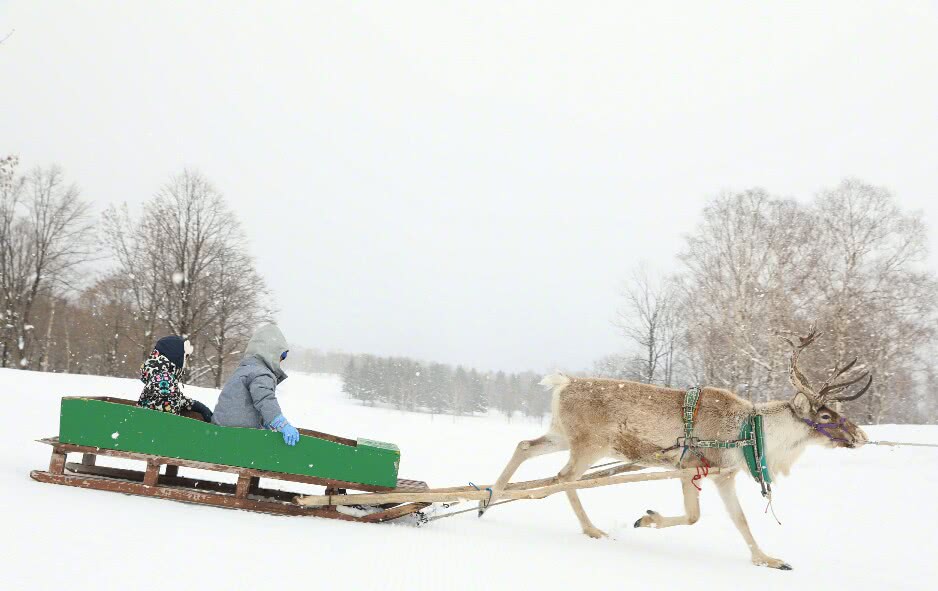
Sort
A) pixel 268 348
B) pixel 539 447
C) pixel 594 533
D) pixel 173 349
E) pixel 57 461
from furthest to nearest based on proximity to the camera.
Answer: pixel 539 447, pixel 594 533, pixel 173 349, pixel 268 348, pixel 57 461

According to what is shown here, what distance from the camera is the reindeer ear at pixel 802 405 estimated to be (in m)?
5.39

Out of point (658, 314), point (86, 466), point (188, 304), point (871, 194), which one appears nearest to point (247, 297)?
point (188, 304)

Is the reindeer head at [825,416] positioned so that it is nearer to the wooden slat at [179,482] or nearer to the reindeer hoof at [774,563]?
the reindeer hoof at [774,563]

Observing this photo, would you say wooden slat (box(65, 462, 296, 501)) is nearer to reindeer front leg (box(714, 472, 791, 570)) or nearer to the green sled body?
the green sled body

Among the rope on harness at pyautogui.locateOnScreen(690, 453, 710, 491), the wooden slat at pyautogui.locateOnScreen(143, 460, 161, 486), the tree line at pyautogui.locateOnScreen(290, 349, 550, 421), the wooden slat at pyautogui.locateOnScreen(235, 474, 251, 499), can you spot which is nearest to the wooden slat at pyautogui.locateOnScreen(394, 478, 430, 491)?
the wooden slat at pyautogui.locateOnScreen(235, 474, 251, 499)

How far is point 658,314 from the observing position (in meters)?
28.7

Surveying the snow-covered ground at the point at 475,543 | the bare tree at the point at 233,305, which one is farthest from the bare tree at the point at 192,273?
the snow-covered ground at the point at 475,543

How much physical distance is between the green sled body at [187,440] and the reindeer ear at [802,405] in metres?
4.52

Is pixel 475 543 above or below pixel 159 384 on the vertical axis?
below

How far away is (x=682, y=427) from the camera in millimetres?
5453

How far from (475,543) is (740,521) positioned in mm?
2670

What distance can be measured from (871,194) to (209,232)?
34.6 meters

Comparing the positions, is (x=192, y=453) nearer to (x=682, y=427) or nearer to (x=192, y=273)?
(x=682, y=427)

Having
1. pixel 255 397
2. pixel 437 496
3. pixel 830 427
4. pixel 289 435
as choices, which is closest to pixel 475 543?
pixel 437 496
